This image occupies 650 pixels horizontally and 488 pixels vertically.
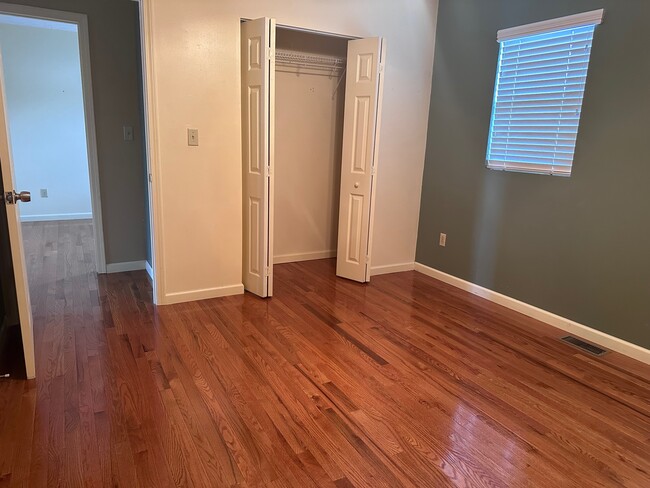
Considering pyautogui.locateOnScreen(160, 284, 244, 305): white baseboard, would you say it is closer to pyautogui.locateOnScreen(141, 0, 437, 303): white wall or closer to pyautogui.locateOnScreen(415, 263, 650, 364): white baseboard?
pyautogui.locateOnScreen(141, 0, 437, 303): white wall

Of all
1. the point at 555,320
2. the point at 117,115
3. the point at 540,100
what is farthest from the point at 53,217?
the point at 555,320

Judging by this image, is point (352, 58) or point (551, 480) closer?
point (551, 480)

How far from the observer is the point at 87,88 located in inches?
148

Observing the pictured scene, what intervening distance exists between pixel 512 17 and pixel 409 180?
5.07ft

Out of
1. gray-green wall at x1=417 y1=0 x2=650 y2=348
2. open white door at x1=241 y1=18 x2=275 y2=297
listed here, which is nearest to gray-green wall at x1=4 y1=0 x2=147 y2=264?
open white door at x1=241 y1=18 x2=275 y2=297

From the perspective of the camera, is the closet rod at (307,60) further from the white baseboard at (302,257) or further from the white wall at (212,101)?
the white baseboard at (302,257)

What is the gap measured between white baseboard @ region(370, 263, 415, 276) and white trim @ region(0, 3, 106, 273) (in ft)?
8.11

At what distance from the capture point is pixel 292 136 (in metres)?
4.45

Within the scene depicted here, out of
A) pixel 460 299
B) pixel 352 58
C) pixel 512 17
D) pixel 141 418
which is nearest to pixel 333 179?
pixel 352 58

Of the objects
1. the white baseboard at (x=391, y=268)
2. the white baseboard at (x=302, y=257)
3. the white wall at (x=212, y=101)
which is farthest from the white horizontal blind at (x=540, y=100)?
the white baseboard at (x=302, y=257)

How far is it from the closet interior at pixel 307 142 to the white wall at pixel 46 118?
350cm

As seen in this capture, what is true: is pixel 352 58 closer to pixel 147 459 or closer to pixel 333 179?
pixel 333 179

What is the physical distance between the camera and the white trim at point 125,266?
13.6 ft

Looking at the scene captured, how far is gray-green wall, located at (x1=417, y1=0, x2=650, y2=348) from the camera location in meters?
2.80
